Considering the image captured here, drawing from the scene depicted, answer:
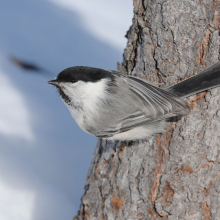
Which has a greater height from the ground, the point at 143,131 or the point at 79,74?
the point at 79,74

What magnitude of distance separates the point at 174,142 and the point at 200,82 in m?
0.20

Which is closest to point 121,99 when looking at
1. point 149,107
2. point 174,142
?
point 149,107

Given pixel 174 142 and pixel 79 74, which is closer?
pixel 79 74

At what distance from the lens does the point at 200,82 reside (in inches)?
30.5

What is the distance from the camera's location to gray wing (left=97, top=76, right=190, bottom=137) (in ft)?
2.52

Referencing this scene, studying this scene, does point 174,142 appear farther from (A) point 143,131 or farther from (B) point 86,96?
(B) point 86,96

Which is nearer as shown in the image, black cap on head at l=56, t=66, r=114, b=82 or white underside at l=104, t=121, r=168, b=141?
black cap on head at l=56, t=66, r=114, b=82

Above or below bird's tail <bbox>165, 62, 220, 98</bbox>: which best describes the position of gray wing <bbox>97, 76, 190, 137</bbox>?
below

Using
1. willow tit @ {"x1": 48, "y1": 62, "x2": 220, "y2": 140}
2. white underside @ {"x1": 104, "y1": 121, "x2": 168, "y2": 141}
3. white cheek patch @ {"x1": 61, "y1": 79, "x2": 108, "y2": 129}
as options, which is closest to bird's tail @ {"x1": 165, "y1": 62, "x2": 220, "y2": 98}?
willow tit @ {"x1": 48, "y1": 62, "x2": 220, "y2": 140}

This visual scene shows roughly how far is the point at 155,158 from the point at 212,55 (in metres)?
0.37

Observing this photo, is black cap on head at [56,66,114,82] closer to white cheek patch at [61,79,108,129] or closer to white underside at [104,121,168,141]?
white cheek patch at [61,79,108,129]

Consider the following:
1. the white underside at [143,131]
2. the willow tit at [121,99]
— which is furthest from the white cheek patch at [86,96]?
the white underside at [143,131]

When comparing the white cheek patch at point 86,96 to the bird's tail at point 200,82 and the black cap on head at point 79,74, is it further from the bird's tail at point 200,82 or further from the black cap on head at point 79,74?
the bird's tail at point 200,82

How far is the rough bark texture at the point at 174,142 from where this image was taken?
81cm
